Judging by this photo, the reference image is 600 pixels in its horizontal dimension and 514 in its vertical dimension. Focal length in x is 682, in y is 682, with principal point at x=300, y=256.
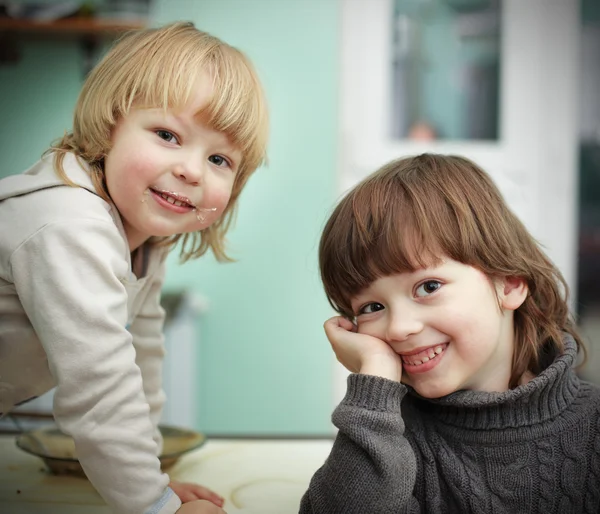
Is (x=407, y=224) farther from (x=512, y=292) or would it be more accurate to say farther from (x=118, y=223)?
(x=118, y=223)

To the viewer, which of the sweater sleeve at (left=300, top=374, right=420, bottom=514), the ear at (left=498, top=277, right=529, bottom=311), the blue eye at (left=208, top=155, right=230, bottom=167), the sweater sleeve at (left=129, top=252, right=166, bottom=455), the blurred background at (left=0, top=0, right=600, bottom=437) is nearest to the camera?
the sweater sleeve at (left=300, top=374, right=420, bottom=514)

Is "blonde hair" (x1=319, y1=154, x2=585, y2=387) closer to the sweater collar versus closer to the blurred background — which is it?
the sweater collar

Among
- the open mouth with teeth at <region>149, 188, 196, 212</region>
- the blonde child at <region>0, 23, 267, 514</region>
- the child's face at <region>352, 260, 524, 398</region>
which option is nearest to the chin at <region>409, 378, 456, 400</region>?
the child's face at <region>352, 260, 524, 398</region>

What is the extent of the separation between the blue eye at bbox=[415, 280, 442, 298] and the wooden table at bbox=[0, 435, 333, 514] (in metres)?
0.29

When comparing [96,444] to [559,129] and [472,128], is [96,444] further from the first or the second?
[559,129]

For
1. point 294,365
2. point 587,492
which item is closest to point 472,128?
point 294,365

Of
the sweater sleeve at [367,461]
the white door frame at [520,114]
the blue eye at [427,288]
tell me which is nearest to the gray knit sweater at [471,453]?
the sweater sleeve at [367,461]

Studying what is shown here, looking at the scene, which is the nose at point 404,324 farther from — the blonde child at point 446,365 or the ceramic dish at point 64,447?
the ceramic dish at point 64,447

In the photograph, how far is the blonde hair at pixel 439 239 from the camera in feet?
2.48

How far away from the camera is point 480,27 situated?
234 centimetres

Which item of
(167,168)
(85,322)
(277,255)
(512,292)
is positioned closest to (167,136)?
(167,168)

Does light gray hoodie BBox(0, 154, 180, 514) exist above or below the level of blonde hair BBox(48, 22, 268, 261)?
below

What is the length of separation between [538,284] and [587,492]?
24 cm

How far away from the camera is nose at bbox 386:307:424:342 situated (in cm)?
74
